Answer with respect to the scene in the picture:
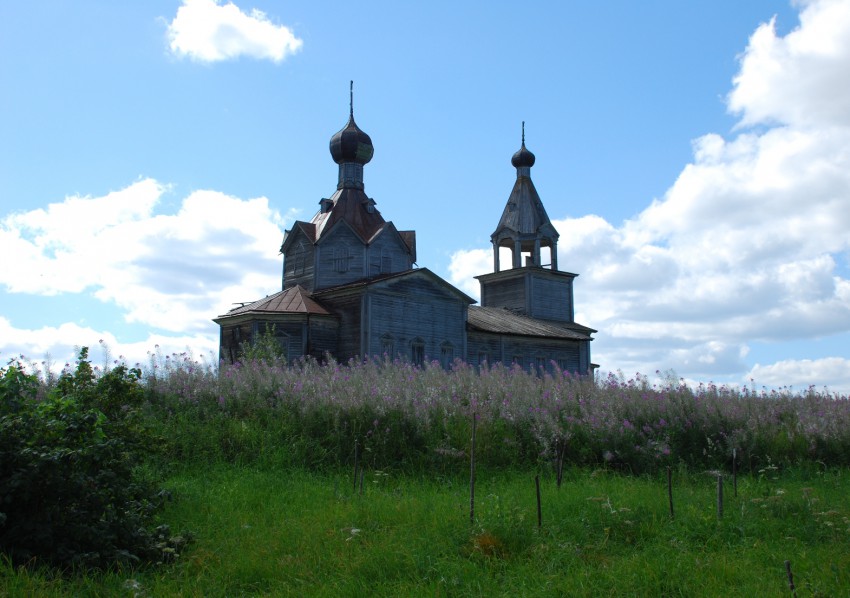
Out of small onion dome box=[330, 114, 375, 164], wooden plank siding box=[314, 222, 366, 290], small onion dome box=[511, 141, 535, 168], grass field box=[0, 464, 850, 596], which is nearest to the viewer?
grass field box=[0, 464, 850, 596]

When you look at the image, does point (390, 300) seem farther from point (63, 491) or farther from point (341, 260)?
point (63, 491)

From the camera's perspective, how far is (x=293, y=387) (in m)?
11.9

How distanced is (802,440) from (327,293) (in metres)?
17.4

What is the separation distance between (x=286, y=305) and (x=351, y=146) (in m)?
8.93

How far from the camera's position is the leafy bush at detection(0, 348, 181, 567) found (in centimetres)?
595

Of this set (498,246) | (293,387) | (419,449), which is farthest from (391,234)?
(419,449)

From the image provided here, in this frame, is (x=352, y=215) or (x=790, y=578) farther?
(x=352, y=215)

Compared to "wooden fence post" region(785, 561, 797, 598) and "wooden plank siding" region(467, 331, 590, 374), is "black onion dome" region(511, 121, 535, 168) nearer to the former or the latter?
"wooden plank siding" region(467, 331, 590, 374)

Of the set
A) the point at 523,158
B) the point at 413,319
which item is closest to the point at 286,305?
the point at 413,319

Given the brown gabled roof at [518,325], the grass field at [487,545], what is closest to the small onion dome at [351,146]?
the brown gabled roof at [518,325]

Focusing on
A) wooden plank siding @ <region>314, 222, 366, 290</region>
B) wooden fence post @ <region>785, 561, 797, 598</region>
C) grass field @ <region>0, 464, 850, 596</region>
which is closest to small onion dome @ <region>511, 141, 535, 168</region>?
wooden plank siding @ <region>314, 222, 366, 290</region>

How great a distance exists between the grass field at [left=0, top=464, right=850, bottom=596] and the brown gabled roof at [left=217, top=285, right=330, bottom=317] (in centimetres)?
1661

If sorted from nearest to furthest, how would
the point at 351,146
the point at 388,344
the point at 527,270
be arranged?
the point at 388,344 → the point at 351,146 → the point at 527,270

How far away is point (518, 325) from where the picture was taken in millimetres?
30625
